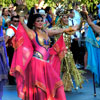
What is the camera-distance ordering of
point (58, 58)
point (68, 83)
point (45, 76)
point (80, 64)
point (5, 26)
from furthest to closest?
point (80, 64) < point (5, 26) < point (68, 83) < point (58, 58) < point (45, 76)

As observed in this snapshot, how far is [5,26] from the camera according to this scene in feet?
39.3

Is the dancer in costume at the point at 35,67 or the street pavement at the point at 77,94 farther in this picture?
the street pavement at the point at 77,94

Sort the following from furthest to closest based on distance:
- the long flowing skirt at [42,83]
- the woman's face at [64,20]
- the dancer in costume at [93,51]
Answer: the woman's face at [64,20]
the dancer in costume at [93,51]
the long flowing skirt at [42,83]

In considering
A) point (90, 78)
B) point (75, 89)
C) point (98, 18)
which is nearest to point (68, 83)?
point (75, 89)

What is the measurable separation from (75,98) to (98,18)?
1.79 meters

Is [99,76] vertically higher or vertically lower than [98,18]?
lower

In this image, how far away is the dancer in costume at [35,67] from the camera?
701cm

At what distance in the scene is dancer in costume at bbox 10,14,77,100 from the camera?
23.0 feet

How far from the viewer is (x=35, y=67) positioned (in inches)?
278

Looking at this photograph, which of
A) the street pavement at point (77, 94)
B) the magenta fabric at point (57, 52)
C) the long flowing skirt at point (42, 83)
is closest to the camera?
the long flowing skirt at point (42, 83)

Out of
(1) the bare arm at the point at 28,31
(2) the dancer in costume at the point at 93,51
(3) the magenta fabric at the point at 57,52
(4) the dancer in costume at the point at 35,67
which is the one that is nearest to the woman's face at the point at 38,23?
(4) the dancer in costume at the point at 35,67

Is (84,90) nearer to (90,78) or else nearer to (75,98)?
(75,98)

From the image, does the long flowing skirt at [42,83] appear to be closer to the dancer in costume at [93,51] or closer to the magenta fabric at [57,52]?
the magenta fabric at [57,52]

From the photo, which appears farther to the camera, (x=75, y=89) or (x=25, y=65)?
(x=75, y=89)
